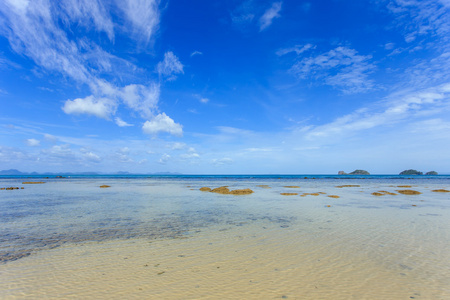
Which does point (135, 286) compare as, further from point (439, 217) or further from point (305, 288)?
point (439, 217)

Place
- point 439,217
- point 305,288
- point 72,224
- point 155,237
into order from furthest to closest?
point 439,217 < point 72,224 < point 155,237 < point 305,288

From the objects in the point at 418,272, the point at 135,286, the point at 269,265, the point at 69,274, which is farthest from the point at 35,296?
the point at 418,272

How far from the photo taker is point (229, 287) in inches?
246

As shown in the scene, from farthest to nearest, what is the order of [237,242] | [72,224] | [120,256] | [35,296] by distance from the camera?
[72,224] → [237,242] → [120,256] → [35,296]

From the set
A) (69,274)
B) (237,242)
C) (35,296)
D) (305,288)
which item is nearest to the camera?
(35,296)

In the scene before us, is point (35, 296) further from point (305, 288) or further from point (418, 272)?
point (418, 272)

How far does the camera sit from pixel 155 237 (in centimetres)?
1110

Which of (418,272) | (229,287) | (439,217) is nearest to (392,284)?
(418,272)

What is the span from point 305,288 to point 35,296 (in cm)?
774

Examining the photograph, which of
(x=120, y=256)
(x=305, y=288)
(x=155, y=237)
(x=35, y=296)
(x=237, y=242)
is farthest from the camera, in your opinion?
(x=155, y=237)

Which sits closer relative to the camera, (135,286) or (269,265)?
(135,286)

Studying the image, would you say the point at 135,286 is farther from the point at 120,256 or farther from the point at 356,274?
the point at 356,274

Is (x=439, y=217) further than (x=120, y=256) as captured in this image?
Yes

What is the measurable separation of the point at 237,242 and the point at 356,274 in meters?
5.07
